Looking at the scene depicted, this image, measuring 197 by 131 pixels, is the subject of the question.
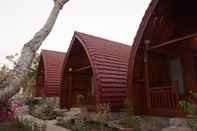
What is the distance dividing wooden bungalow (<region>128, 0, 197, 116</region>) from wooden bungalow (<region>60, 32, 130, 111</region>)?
4.97 feet

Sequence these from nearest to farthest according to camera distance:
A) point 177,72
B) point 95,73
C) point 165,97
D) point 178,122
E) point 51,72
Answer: point 178,122 → point 165,97 → point 95,73 → point 177,72 → point 51,72

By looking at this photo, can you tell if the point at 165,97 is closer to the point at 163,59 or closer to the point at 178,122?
the point at 178,122

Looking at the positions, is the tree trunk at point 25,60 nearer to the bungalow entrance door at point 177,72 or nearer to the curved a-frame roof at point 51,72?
the bungalow entrance door at point 177,72

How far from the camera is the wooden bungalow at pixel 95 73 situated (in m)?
8.52

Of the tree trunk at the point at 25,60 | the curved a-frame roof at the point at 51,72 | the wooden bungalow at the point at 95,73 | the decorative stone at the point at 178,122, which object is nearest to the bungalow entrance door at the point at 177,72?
the wooden bungalow at the point at 95,73

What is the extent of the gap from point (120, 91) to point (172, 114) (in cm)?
320

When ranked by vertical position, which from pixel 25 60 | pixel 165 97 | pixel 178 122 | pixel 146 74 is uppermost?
pixel 25 60

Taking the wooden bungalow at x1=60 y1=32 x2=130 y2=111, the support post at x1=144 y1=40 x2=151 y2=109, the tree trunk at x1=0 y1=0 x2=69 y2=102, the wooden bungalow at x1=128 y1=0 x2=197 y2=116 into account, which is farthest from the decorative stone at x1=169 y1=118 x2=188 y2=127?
the tree trunk at x1=0 y1=0 x2=69 y2=102

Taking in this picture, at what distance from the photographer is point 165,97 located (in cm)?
656

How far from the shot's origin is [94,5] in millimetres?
12414

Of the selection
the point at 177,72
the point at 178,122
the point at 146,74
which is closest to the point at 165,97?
the point at 178,122

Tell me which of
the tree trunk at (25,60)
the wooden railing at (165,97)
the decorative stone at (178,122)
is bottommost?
the decorative stone at (178,122)

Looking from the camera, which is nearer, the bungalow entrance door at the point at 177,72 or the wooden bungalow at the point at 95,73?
the wooden bungalow at the point at 95,73

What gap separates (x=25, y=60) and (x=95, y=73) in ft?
14.0
